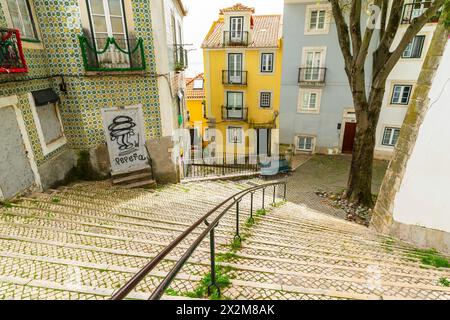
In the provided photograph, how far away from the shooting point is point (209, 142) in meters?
20.5

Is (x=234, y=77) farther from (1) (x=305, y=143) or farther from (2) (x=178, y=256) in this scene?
(2) (x=178, y=256)

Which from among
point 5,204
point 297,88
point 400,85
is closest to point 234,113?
point 297,88

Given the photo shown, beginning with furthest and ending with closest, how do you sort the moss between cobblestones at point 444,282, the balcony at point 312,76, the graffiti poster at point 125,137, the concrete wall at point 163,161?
the balcony at point 312,76
the concrete wall at point 163,161
the graffiti poster at point 125,137
the moss between cobblestones at point 444,282

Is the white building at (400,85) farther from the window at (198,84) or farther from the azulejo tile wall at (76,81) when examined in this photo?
the window at (198,84)

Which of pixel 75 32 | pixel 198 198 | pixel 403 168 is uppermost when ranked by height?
pixel 75 32


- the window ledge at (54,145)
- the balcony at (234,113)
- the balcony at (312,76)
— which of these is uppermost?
the balcony at (312,76)

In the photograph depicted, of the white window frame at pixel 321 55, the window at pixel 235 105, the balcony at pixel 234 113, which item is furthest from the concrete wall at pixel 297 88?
the window at pixel 235 105

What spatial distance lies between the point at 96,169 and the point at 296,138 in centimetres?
1274

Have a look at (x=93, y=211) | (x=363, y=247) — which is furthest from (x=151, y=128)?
(x=363, y=247)

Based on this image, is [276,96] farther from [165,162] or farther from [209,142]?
[165,162]

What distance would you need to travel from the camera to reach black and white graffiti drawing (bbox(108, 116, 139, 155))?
308 inches

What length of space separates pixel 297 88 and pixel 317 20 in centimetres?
389

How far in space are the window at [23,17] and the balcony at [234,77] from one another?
12.9 metres

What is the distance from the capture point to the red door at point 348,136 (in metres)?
15.6
